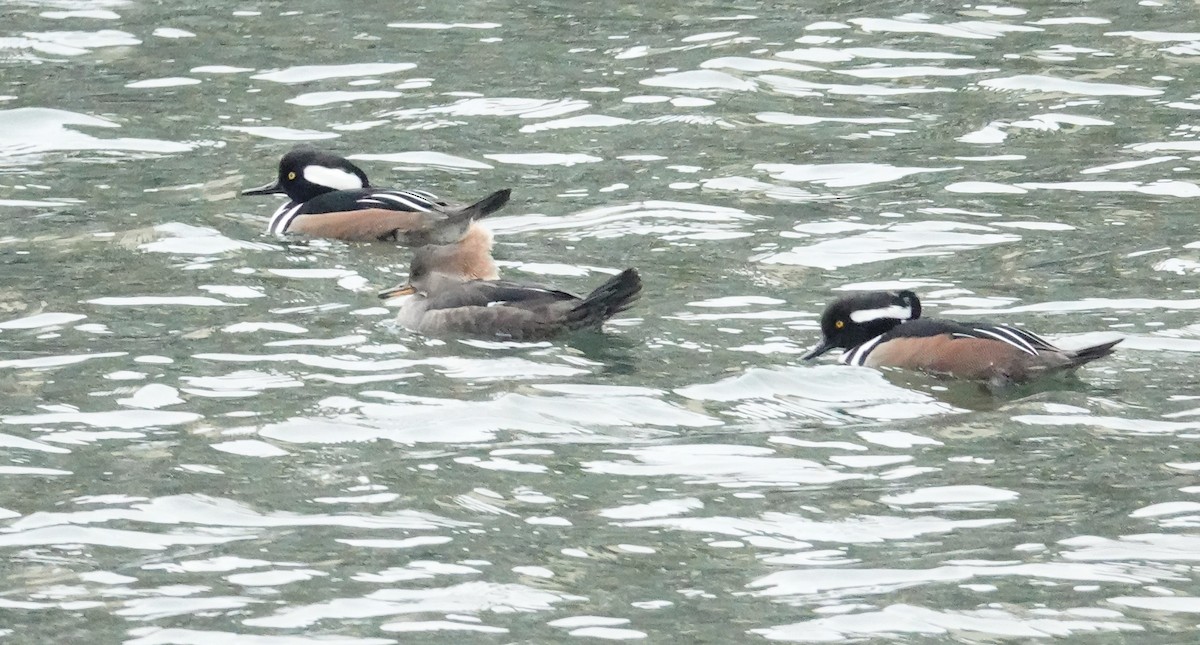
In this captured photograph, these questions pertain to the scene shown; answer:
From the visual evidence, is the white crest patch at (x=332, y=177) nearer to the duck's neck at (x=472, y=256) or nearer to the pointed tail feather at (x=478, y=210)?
the pointed tail feather at (x=478, y=210)

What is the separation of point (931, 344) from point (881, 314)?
41 centimetres

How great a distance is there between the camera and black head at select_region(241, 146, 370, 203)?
41.0ft

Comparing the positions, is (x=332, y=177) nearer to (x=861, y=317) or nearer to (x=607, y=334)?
(x=607, y=334)

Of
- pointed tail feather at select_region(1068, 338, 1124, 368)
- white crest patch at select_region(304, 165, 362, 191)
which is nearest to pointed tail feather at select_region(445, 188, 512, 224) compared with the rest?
white crest patch at select_region(304, 165, 362, 191)

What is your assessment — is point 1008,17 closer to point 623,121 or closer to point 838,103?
point 838,103

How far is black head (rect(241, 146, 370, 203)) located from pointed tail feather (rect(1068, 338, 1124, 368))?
5.16 metres

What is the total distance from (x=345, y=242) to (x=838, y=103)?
4037 millimetres

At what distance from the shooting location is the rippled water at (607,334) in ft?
22.1

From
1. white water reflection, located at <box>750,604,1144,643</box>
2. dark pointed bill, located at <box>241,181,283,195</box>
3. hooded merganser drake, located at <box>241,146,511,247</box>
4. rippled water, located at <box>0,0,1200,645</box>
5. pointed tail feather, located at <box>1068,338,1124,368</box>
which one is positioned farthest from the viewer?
dark pointed bill, located at <box>241,181,283,195</box>

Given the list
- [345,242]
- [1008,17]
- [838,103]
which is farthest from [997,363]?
[1008,17]

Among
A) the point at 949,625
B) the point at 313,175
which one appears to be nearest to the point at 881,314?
the point at 949,625

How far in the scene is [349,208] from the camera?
40.4 feet

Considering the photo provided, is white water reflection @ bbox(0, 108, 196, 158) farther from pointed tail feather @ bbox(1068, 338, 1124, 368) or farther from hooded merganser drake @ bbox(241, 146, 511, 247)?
pointed tail feather @ bbox(1068, 338, 1124, 368)

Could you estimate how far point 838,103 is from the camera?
1459cm
